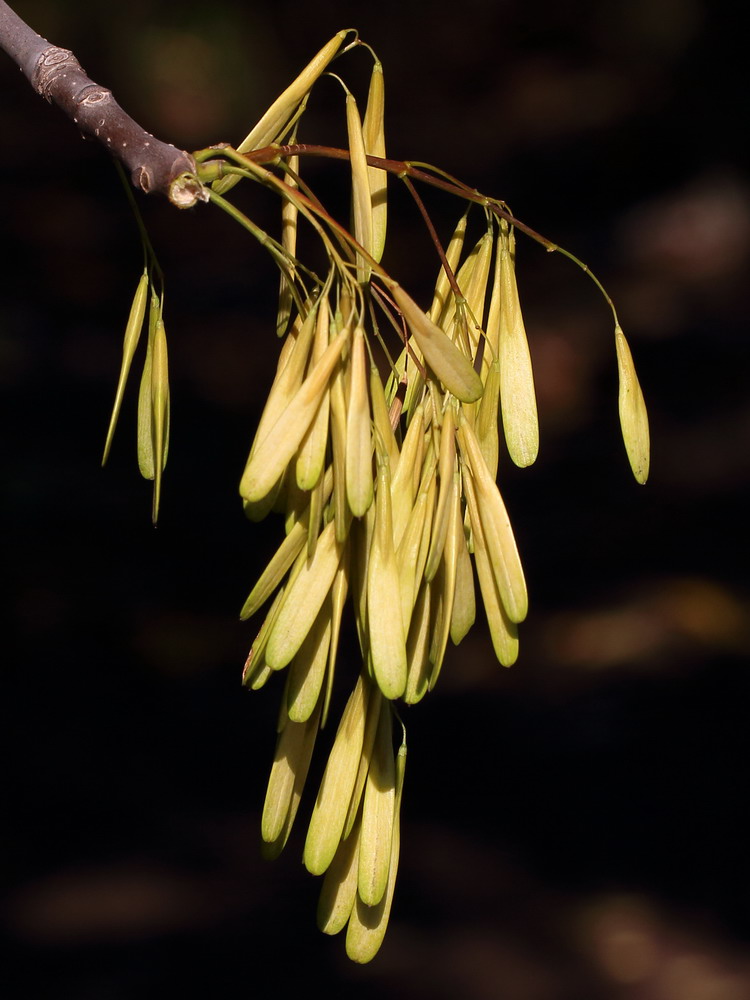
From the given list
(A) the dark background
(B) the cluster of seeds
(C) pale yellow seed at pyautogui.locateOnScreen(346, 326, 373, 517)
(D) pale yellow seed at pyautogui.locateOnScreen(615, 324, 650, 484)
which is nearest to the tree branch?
(B) the cluster of seeds

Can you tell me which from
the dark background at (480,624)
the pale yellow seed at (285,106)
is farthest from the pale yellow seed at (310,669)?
the dark background at (480,624)

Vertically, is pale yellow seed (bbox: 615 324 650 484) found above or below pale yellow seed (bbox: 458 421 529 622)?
above

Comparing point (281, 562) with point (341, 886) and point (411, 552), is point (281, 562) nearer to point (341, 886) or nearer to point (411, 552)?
point (411, 552)

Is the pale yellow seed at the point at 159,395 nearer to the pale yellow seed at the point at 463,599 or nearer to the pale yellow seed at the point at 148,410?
the pale yellow seed at the point at 148,410

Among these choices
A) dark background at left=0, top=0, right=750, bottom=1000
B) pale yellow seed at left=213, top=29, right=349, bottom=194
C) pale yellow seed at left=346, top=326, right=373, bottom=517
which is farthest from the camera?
dark background at left=0, top=0, right=750, bottom=1000

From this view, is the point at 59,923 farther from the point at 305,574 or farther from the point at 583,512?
the point at 305,574

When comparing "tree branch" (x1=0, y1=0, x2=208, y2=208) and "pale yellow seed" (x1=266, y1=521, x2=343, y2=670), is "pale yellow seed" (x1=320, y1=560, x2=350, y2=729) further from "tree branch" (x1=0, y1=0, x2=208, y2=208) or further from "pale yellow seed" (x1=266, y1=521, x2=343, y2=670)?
"tree branch" (x1=0, y1=0, x2=208, y2=208)

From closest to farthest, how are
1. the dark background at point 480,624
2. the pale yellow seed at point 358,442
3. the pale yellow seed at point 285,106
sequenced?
the pale yellow seed at point 358,442 → the pale yellow seed at point 285,106 → the dark background at point 480,624
